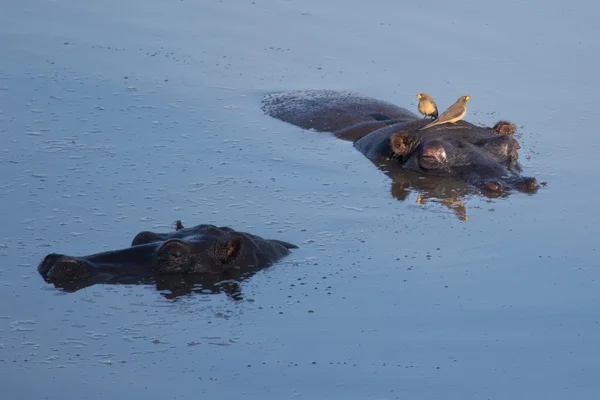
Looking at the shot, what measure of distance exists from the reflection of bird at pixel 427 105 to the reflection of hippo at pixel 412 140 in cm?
13

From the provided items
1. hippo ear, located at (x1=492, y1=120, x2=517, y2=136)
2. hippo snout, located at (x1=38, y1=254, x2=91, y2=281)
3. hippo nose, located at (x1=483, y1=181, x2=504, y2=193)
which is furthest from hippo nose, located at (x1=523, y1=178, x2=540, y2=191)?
hippo snout, located at (x1=38, y1=254, x2=91, y2=281)

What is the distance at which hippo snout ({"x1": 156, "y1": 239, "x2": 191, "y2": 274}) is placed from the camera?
9461 mm

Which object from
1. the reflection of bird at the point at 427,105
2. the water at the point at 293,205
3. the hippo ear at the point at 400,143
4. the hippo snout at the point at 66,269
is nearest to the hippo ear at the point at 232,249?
the water at the point at 293,205

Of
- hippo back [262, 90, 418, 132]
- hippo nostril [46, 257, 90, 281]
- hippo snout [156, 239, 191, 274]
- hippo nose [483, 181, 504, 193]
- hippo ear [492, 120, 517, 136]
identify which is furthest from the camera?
hippo back [262, 90, 418, 132]

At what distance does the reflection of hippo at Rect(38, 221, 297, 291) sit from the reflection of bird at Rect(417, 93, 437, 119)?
180 inches

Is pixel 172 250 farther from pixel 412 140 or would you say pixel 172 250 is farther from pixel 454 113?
pixel 454 113

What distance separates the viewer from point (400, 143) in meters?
13.4

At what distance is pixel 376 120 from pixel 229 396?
736 cm

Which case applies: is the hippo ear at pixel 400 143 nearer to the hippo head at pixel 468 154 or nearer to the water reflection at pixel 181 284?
the hippo head at pixel 468 154

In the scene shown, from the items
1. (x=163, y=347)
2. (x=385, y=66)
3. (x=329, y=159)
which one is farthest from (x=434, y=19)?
(x=163, y=347)

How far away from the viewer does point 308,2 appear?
797 inches

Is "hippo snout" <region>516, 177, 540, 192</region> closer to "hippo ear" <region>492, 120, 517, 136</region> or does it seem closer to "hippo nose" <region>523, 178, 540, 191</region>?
"hippo nose" <region>523, 178, 540, 191</region>

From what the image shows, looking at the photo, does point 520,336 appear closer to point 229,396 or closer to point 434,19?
point 229,396

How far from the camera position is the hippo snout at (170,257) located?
9.46 meters
